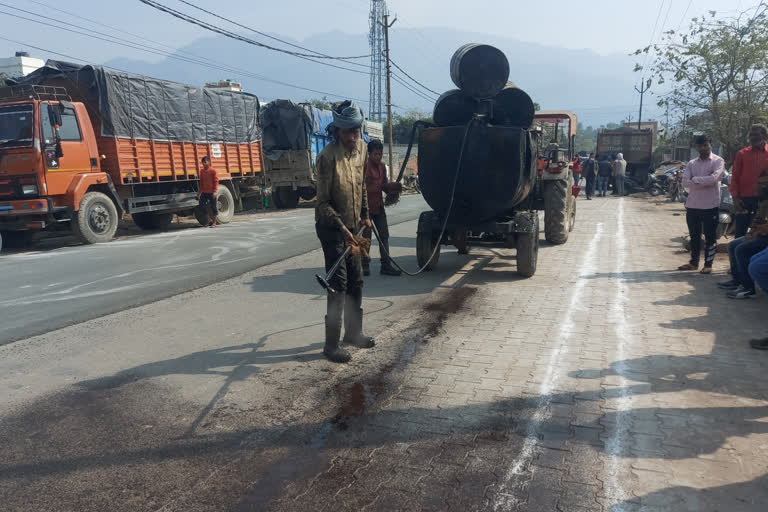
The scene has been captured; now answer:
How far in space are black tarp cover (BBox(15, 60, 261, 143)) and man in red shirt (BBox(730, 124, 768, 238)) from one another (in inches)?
486

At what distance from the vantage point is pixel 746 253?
244 inches

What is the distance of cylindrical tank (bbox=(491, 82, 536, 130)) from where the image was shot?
8148 mm

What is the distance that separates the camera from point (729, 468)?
9.77 ft

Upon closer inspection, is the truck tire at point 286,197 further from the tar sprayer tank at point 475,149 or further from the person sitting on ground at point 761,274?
the person sitting on ground at point 761,274

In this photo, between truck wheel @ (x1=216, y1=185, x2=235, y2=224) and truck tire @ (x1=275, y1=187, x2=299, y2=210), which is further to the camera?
truck tire @ (x1=275, y1=187, x2=299, y2=210)

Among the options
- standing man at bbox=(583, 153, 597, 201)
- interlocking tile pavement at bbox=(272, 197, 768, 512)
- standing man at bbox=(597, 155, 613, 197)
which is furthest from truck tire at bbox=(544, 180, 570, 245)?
standing man at bbox=(597, 155, 613, 197)

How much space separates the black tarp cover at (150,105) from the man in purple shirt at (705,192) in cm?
1186

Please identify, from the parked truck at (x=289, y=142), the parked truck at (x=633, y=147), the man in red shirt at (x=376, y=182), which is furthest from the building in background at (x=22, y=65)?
the man in red shirt at (x=376, y=182)

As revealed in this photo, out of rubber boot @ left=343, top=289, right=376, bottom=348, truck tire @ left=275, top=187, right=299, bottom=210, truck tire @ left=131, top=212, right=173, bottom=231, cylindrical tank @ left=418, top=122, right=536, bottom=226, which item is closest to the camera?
rubber boot @ left=343, top=289, right=376, bottom=348

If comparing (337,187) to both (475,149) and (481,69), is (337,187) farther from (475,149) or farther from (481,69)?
(481,69)

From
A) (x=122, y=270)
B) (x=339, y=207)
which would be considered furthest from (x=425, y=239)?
(x=122, y=270)

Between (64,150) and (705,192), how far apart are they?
472 inches

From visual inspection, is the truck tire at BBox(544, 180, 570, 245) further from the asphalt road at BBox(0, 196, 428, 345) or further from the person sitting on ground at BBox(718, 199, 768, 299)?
the asphalt road at BBox(0, 196, 428, 345)

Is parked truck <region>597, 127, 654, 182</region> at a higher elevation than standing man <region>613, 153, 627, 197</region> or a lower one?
higher
